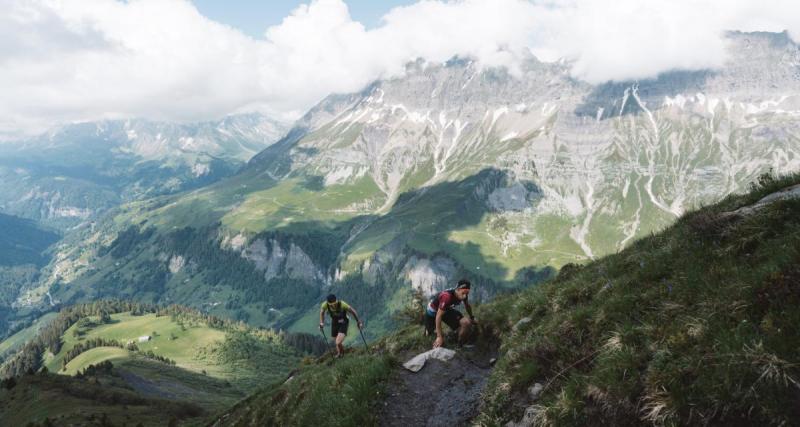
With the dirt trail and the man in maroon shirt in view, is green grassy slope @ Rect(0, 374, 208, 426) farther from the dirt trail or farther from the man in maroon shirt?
the dirt trail

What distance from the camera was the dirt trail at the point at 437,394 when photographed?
12758 mm

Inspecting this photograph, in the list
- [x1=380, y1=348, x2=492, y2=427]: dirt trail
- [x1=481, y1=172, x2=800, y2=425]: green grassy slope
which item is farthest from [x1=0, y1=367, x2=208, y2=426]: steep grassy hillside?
[x1=481, y1=172, x2=800, y2=425]: green grassy slope

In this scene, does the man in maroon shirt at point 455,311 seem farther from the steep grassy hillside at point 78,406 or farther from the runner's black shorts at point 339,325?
the steep grassy hillside at point 78,406

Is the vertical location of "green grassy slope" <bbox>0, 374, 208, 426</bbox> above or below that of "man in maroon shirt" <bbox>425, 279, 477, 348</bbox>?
below

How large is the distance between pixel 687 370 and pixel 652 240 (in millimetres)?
11172

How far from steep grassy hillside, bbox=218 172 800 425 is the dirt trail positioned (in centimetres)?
63

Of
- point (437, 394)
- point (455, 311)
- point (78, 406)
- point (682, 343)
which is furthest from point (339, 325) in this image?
point (78, 406)

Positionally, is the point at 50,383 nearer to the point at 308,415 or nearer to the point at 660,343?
the point at 308,415

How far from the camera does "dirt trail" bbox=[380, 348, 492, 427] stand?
12758 mm

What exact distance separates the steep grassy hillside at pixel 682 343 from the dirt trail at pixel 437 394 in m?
0.63

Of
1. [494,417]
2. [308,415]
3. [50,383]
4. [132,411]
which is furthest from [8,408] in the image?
[494,417]

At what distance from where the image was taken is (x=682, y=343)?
8.17m

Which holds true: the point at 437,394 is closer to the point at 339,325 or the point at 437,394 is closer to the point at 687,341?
the point at 687,341

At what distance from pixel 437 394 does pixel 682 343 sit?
7.84 metres
